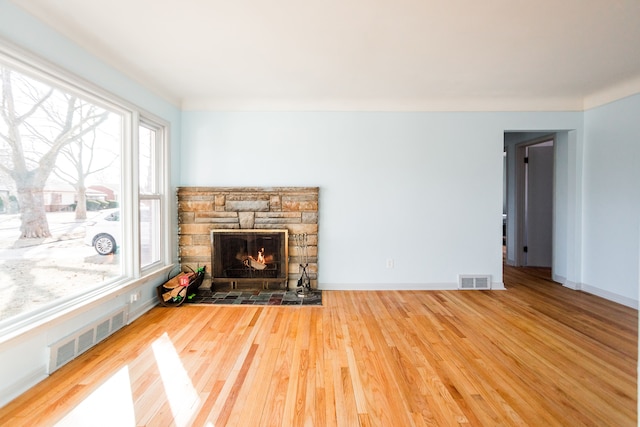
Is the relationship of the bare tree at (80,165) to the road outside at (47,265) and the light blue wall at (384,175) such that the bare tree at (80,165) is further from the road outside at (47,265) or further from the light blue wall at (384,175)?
the light blue wall at (384,175)

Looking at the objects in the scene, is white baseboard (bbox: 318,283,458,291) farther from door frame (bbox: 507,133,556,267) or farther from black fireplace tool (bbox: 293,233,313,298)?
door frame (bbox: 507,133,556,267)

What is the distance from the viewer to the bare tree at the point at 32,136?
5.88 feet

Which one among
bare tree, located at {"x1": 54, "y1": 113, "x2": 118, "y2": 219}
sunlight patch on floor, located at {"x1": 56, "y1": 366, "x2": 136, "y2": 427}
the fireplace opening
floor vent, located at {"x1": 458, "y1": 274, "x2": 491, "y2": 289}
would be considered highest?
bare tree, located at {"x1": 54, "y1": 113, "x2": 118, "y2": 219}

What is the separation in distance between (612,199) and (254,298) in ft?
15.2

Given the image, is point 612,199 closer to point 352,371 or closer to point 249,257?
point 352,371

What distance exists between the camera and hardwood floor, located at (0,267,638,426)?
1.60 meters

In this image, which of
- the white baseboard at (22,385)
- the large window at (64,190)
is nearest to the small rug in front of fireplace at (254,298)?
the large window at (64,190)

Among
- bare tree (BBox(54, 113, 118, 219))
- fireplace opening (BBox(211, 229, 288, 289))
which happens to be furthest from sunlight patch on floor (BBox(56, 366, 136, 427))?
fireplace opening (BBox(211, 229, 288, 289))

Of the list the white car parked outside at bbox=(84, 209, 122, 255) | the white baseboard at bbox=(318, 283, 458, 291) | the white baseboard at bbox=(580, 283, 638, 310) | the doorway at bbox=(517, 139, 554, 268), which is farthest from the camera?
the doorway at bbox=(517, 139, 554, 268)

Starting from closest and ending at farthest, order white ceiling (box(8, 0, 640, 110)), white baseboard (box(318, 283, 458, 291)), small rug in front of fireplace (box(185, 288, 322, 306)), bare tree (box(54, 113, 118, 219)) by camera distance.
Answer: white ceiling (box(8, 0, 640, 110)), bare tree (box(54, 113, 118, 219)), small rug in front of fireplace (box(185, 288, 322, 306)), white baseboard (box(318, 283, 458, 291))

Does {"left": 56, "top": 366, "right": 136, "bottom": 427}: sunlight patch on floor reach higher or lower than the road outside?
lower

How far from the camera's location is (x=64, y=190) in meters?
2.23

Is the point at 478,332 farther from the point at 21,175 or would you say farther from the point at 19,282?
the point at 21,175

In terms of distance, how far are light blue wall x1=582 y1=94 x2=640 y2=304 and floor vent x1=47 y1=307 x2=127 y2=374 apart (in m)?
5.57
